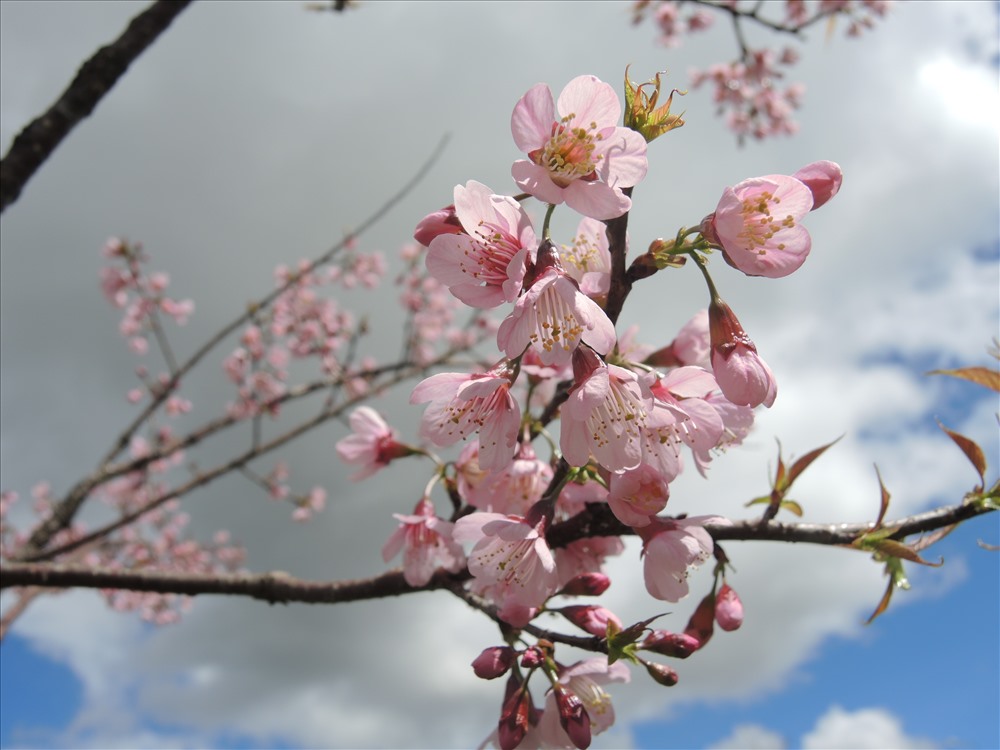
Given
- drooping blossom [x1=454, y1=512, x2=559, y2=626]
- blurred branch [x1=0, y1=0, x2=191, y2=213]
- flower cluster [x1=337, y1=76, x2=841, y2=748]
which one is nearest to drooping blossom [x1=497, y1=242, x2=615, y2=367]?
flower cluster [x1=337, y1=76, x2=841, y2=748]

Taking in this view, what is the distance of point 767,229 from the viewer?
51.2 inches

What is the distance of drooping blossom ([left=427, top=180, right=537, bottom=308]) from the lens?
1.33 meters

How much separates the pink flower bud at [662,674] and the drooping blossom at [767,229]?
0.86m

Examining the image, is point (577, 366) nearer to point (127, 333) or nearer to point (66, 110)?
point (66, 110)

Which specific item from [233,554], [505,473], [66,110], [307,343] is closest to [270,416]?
[307,343]

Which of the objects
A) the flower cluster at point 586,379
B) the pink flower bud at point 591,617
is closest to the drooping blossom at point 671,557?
the flower cluster at point 586,379

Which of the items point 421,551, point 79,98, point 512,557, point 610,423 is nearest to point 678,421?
point 610,423

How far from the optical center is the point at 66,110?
6.98ft

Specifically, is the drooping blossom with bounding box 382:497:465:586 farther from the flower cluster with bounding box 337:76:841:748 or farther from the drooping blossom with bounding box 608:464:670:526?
the drooping blossom with bounding box 608:464:670:526

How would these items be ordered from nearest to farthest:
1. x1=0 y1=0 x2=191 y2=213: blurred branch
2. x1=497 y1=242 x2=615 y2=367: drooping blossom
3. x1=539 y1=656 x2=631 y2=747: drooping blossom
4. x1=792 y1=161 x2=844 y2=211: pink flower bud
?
x1=497 y1=242 x2=615 y2=367: drooping blossom, x1=792 y1=161 x2=844 y2=211: pink flower bud, x1=539 y1=656 x2=631 y2=747: drooping blossom, x1=0 y1=0 x2=191 y2=213: blurred branch

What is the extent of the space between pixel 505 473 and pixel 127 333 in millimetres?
8262

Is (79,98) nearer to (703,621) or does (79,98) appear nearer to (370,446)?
(370,446)

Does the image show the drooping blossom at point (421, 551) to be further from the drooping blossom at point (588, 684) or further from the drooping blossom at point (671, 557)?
the drooping blossom at point (671, 557)

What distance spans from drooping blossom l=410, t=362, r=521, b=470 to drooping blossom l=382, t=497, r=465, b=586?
1.78 ft
